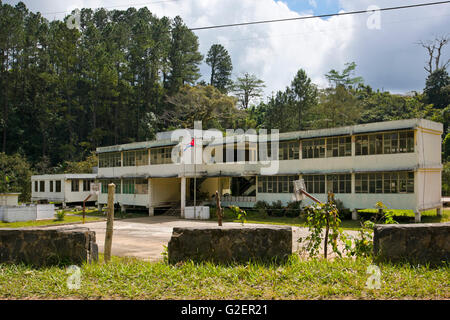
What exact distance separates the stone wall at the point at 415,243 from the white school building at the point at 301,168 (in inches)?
571

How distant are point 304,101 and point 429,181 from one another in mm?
28694

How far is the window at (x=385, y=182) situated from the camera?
20.8 metres

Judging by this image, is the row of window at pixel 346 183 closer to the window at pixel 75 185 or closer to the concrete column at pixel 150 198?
the concrete column at pixel 150 198

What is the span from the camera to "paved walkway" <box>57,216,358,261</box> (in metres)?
14.0

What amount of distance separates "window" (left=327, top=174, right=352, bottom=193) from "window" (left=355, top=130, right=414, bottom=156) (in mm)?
1479

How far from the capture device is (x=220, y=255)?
24.5 feet

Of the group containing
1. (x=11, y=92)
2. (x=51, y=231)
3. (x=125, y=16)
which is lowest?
(x=51, y=231)

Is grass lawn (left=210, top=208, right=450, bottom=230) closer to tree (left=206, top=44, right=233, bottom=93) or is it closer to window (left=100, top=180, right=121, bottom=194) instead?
window (left=100, top=180, right=121, bottom=194)

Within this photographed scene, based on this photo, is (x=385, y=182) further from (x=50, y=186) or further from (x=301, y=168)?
(x=50, y=186)

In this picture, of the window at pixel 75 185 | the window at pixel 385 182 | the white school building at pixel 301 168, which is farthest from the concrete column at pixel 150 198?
the window at pixel 385 182

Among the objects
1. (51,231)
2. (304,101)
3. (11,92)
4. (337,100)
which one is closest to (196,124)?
(304,101)

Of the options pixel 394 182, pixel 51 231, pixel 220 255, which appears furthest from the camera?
pixel 394 182

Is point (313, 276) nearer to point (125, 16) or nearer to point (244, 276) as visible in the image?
point (244, 276)

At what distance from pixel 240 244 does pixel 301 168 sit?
58.6 ft
